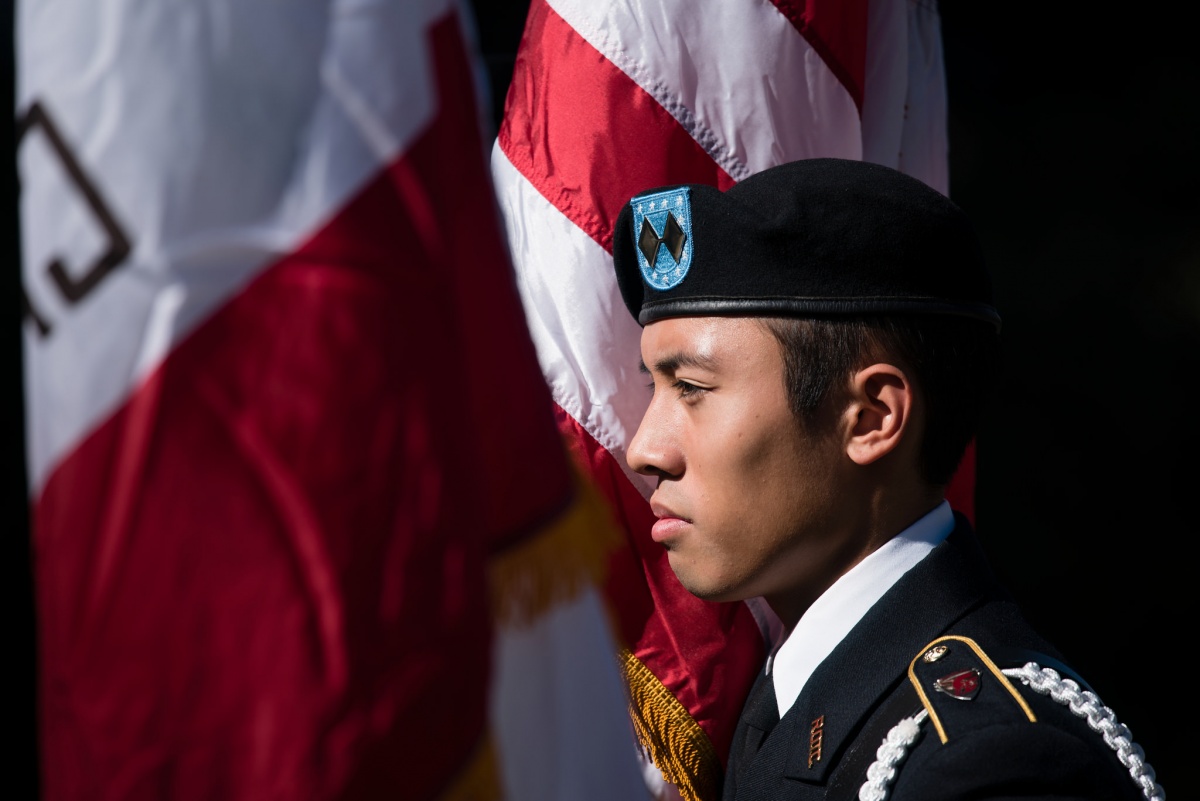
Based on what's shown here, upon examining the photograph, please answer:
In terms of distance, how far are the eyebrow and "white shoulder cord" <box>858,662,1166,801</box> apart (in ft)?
1.69

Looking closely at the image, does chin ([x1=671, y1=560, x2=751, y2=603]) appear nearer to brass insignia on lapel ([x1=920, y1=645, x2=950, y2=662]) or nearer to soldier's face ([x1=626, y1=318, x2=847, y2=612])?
soldier's face ([x1=626, y1=318, x2=847, y2=612])

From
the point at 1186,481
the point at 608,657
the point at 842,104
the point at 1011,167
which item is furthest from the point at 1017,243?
the point at 608,657

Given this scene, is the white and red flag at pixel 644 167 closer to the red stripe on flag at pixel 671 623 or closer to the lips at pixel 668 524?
the red stripe on flag at pixel 671 623

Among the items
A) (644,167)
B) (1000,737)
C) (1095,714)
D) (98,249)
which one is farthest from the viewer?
(644,167)

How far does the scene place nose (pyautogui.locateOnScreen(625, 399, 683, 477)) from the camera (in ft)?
4.83

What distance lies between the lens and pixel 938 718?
1.25m

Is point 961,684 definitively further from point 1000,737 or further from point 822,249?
point 822,249

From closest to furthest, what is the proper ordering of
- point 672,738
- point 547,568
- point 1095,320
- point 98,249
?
1. point 98,249
2. point 547,568
3. point 672,738
4. point 1095,320

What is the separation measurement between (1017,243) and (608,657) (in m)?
2.54

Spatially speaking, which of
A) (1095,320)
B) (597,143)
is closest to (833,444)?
(597,143)

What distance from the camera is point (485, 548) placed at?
0.93m

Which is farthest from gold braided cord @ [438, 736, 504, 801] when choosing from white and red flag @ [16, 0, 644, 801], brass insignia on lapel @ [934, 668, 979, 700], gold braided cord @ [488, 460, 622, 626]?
brass insignia on lapel @ [934, 668, 979, 700]

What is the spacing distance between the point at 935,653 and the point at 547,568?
630 millimetres

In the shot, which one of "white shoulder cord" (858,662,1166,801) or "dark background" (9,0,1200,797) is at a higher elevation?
"white shoulder cord" (858,662,1166,801)
